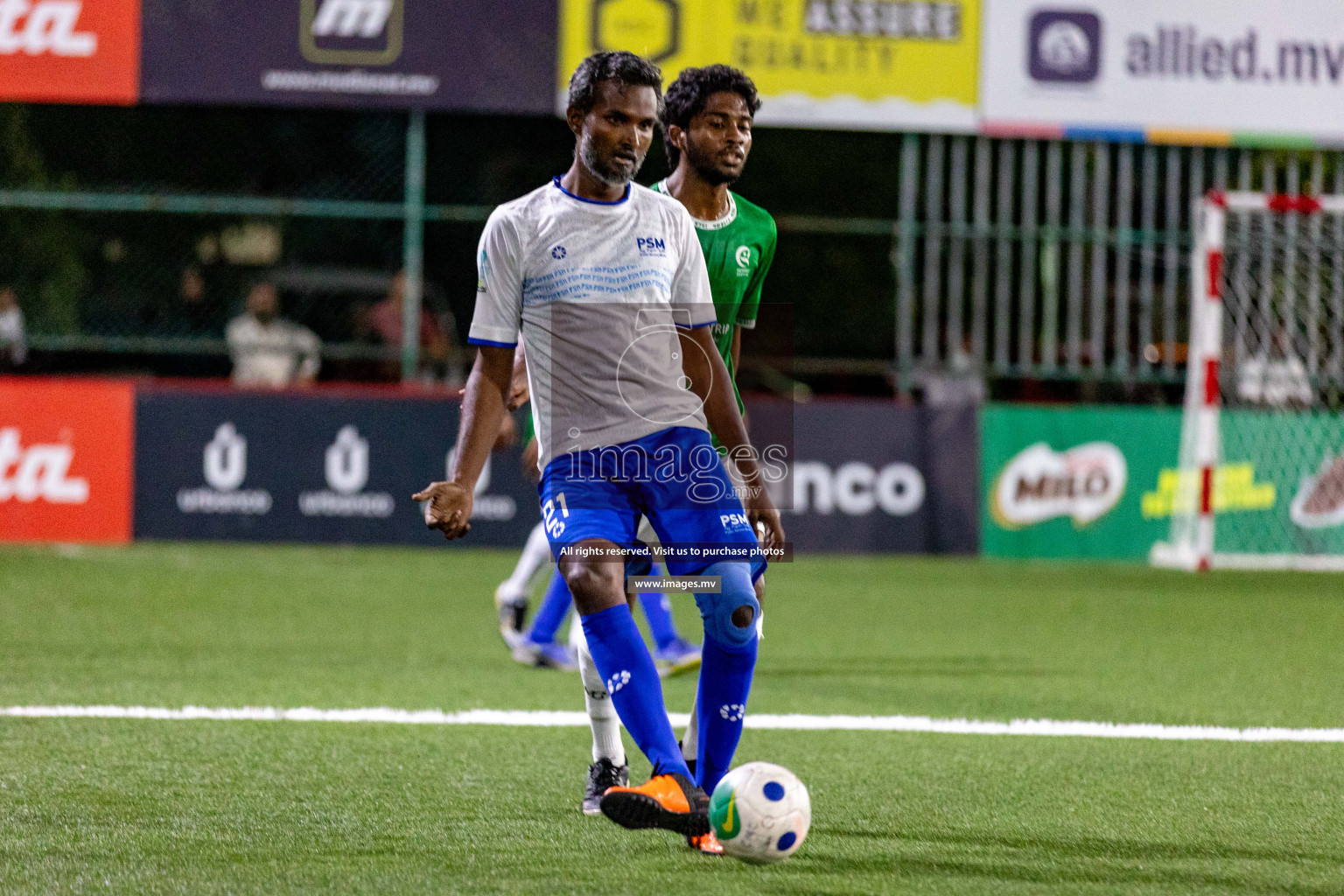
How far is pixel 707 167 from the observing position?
523cm

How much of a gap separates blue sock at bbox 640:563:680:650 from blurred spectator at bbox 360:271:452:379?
→ 727 cm

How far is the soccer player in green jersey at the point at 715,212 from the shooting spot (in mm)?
4969

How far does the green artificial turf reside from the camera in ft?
14.1

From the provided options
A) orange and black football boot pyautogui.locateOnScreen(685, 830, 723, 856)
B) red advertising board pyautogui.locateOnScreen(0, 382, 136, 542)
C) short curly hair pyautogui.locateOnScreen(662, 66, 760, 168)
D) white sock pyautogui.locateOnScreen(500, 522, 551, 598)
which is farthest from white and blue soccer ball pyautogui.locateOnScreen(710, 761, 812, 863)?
red advertising board pyautogui.locateOnScreen(0, 382, 136, 542)

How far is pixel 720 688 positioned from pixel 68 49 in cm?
1044

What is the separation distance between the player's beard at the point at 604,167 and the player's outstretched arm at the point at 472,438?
53 centimetres

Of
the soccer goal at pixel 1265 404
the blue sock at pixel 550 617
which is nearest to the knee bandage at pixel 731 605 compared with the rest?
the blue sock at pixel 550 617

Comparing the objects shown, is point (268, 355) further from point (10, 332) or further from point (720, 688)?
point (720, 688)

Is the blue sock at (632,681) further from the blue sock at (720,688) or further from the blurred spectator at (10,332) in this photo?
the blurred spectator at (10,332)

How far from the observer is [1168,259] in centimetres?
1403

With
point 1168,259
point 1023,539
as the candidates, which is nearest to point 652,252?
point 1023,539

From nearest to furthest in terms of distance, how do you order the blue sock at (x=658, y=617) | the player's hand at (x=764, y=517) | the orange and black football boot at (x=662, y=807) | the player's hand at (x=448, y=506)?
the orange and black football boot at (x=662, y=807)
the player's hand at (x=448, y=506)
the player's hand at (x=764, y=517)
the blue sock at (x=658, y=617)

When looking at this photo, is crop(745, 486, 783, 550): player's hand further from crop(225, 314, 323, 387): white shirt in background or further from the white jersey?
crop(225, 314, 323, 387): white shirt in background

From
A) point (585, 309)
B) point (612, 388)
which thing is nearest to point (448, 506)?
point (612, 388)
